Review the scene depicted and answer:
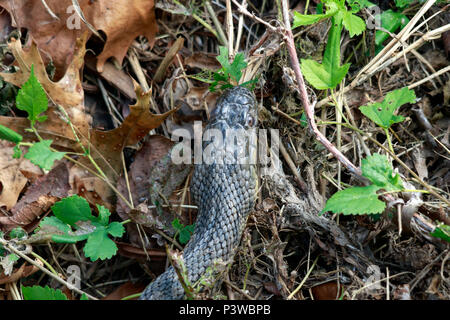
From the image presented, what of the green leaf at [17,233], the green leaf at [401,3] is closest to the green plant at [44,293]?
the green leaf at [17,233]

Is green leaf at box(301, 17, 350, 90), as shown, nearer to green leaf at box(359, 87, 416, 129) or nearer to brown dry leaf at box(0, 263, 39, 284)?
green leaf at box(359, 87, 416, 129)

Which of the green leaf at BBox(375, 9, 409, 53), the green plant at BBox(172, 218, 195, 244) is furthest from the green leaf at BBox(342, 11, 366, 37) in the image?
the green plant at BBox(172, 218, 195, 244)

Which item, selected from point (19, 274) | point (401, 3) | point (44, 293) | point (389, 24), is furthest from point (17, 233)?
point (401, 3)

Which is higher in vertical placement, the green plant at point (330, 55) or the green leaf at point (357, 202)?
the green plant at point (330, 55)

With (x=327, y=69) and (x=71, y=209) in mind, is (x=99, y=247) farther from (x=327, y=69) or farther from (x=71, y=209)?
(x=327, y=69)

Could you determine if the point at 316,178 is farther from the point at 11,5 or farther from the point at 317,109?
the point at 11,5

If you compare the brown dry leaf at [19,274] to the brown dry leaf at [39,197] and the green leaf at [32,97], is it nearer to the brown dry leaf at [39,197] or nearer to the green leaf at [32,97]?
the brown dry leaf at [39,197]
